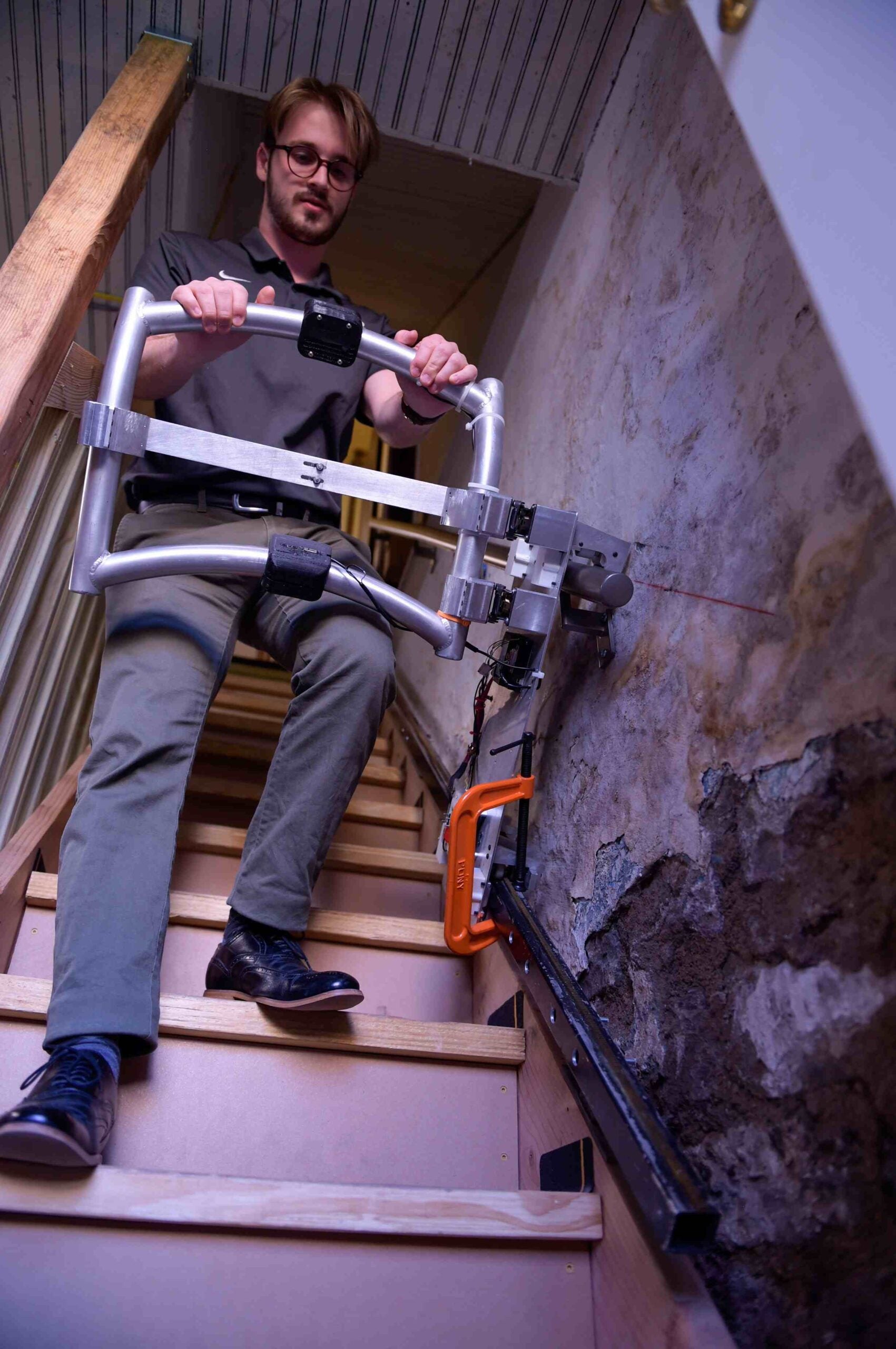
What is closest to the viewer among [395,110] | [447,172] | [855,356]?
[855,356]

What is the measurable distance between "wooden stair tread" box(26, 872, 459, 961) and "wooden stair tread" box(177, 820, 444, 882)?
0.64 feet

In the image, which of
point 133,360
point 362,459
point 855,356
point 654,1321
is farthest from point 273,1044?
point 362,459

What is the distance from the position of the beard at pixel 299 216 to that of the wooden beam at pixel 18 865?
1.01 metres

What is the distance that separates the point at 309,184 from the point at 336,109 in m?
0.16

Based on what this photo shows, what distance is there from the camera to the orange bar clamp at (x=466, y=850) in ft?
4.18

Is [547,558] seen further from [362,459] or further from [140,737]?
[362,459]

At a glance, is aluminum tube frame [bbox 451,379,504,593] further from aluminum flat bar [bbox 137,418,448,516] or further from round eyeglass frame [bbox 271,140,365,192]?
round eyeglass frame [bbox 271,140,365,192]

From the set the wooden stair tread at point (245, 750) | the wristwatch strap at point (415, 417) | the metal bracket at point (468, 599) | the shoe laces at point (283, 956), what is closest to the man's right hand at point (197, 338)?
the wristwatch strap at point (415, 417)

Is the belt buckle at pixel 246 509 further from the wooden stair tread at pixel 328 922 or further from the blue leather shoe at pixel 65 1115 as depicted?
the blue leather shoe at pixel 65 1115

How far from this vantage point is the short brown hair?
1.68 m

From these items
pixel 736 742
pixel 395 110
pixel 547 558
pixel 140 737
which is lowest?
pixel 140 737

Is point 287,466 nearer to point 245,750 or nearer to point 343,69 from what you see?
point 245,750

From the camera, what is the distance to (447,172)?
264cm

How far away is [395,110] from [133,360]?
1195mm
